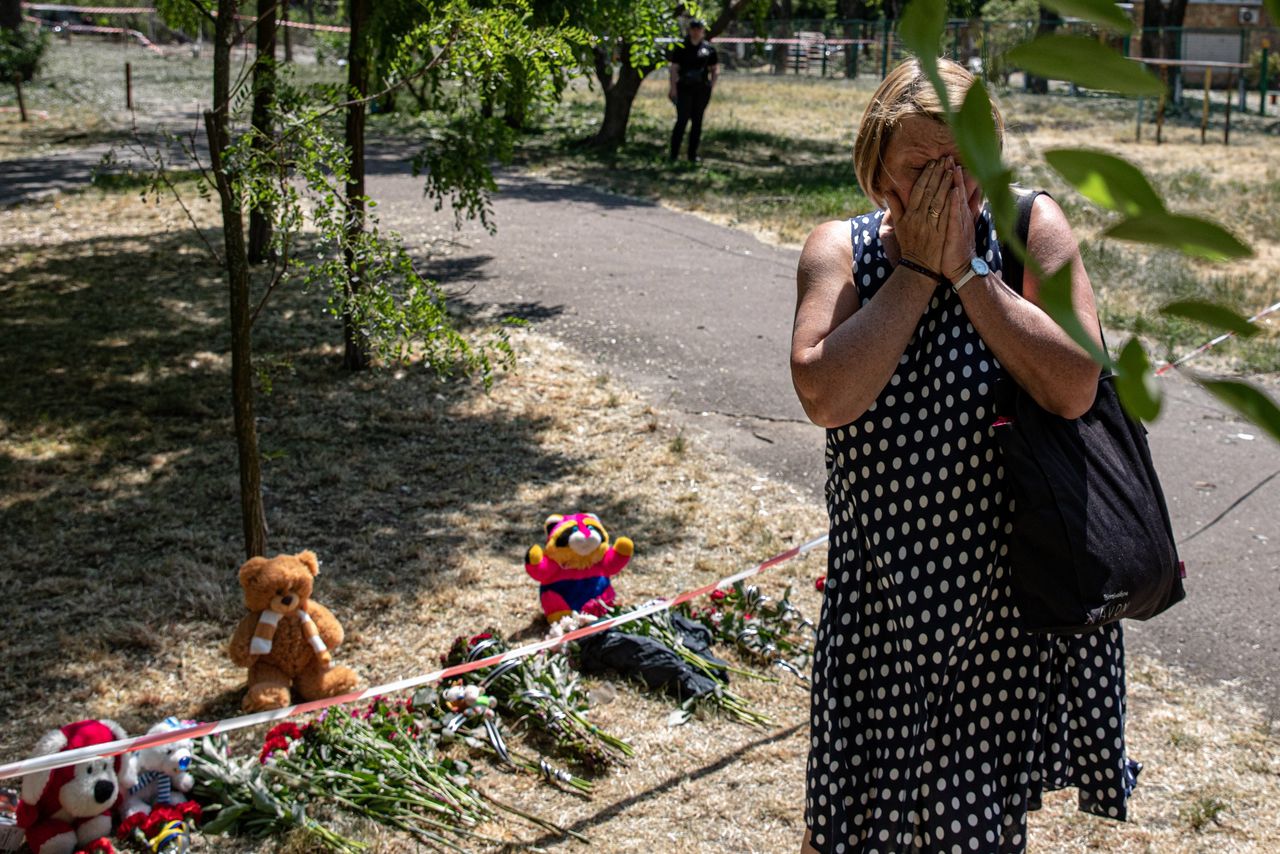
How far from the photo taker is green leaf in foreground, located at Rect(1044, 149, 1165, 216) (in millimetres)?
548

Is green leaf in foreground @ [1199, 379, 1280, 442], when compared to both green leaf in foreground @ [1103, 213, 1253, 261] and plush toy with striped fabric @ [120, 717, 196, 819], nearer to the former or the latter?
green leaf in foreground @ [1103, 213, 1253, 261]

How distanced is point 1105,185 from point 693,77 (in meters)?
15.6

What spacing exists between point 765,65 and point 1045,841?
140 feet

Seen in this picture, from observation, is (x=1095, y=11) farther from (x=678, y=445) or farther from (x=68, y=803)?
(x=678, y=445)

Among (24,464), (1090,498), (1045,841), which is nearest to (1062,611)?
(1090,498)

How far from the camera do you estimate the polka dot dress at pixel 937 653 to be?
216 cm

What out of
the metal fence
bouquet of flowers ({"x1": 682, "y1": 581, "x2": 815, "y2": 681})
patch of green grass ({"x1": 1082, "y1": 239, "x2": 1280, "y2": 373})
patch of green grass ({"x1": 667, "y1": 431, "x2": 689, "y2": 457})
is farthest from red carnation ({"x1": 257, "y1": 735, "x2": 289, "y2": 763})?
the metal fence

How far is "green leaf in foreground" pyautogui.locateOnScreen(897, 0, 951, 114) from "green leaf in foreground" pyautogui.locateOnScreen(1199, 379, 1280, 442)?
175 mm

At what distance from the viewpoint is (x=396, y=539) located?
5238mm

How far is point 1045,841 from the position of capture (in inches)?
134

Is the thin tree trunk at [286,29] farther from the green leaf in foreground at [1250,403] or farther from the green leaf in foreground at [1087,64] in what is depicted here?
the green leaf in foreground at [1250,403]

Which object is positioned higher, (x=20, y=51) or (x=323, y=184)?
(x=20, y=51)

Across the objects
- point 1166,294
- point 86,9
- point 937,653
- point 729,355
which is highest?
point 86,9

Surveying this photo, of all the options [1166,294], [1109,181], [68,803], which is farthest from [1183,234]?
[1166,294]
